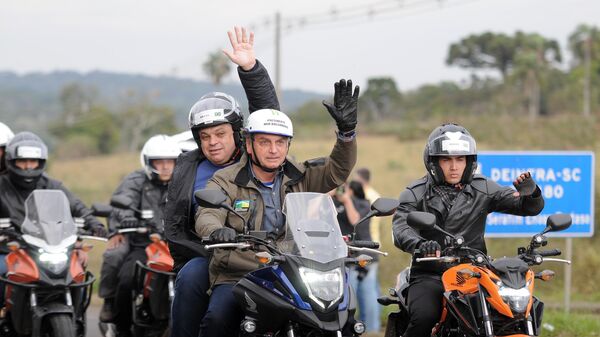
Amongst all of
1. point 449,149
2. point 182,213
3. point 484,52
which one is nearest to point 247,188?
point 182,213

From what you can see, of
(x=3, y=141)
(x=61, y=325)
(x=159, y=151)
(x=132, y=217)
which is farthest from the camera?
(x=159, y=151)

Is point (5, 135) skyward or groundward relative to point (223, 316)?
skyward

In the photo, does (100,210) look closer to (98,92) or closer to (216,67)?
(216,67)

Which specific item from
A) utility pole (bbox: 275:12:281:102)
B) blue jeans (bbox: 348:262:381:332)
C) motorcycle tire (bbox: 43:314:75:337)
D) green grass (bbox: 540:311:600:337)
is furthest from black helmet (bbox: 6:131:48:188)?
utility pole (bbox: 275:12:281:102)

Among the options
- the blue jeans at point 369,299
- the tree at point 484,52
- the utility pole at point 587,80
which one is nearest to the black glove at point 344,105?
the blue jeans at point 369,299

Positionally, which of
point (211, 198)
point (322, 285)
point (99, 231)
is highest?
point (211, 198)

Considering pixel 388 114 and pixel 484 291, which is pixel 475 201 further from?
pixel 388 114

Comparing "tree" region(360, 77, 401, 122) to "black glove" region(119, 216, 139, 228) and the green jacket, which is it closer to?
"black glove" region(119, 216, 139, 228)

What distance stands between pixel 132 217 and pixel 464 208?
4.37 m

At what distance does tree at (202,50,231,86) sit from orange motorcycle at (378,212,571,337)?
62313 millimetres

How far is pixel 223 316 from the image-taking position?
22.6ft

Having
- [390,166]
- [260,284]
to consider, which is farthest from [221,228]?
[390,166]

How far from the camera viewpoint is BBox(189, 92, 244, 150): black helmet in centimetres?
812

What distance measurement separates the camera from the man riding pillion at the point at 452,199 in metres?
7.91
